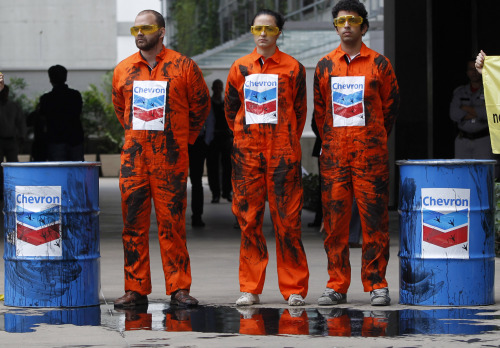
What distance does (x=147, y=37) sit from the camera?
743 cm

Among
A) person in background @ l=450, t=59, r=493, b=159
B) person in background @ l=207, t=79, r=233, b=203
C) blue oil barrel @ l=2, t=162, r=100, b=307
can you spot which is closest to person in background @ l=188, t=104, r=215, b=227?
person in background @ l=207, t=79, r=233, b=203

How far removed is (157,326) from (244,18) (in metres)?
19.3

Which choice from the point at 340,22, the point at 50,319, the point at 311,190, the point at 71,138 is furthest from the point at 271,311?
the point at 311,190

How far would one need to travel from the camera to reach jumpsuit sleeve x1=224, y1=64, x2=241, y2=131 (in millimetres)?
7504

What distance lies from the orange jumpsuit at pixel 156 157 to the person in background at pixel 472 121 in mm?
6078

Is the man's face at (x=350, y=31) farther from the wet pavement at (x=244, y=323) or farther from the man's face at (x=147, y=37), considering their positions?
the wet pavement at (x=244, y=323)

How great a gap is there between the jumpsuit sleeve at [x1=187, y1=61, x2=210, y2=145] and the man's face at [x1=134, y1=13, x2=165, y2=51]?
288mm

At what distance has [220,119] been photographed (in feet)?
54.0

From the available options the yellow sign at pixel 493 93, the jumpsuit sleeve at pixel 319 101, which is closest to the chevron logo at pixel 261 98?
the jumpsuit sleeve at pixel 319 101

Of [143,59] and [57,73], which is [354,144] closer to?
[143,59]

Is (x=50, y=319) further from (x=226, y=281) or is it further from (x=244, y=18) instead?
(x=244, y=18)

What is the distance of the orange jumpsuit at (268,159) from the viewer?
7355 millimetres

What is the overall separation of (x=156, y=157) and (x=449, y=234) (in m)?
2.03

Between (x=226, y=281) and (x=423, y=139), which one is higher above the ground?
(x=423, y=139)
